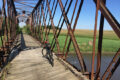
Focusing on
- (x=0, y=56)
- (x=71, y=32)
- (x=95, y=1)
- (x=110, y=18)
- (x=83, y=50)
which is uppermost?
(x=95, y=1)

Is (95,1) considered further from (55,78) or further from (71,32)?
(55,78)

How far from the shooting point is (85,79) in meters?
3.89

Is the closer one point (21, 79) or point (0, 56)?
point (21, 79)

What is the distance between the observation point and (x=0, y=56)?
21.1 ft

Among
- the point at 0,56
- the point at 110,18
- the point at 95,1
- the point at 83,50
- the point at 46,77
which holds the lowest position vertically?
the point at 83,50

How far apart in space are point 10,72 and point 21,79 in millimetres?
890

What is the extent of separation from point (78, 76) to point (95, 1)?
7.82ft

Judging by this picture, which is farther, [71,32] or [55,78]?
[71,32]

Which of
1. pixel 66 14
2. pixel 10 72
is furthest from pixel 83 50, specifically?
pixel 10 72

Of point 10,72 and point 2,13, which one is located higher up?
point 2,13

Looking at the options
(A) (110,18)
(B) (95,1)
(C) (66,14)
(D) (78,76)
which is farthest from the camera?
(C) (66,14)

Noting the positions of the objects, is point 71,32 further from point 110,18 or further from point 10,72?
point 10,72

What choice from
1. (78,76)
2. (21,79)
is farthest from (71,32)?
(21,79)

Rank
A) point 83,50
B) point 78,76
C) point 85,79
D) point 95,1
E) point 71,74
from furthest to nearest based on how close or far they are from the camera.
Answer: point 83,50 → point 71,74 → point 78,76 → point 85,79 → point 95,1
